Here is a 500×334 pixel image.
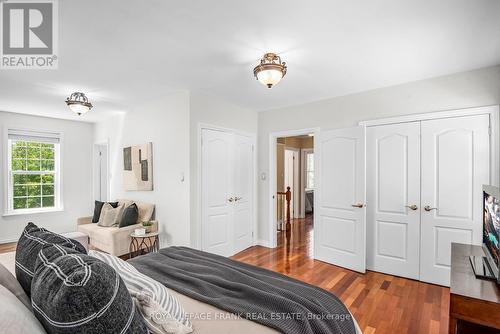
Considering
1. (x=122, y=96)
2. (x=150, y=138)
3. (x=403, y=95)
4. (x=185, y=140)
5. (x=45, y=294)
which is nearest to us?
(x=45, y=294)

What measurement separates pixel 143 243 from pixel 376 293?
10.8 ft

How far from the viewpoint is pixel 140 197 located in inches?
168

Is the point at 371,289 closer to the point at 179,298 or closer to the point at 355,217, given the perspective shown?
the point at 355,217

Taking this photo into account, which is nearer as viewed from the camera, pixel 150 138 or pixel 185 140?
pixel 185 140

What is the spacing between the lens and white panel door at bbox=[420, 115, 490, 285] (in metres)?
2.76

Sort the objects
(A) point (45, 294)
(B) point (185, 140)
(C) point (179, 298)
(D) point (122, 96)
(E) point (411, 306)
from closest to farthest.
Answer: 1. (A) point (45, 294)
2. (C) point (179, 298)
3. (E) point (411, 306)
4. (B) point (185, 140)
5. (D) point (122, 96)

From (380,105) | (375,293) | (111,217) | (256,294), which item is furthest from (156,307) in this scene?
(111,217)

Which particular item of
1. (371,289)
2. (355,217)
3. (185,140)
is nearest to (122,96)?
(185,140)

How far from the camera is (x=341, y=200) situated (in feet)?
11.7

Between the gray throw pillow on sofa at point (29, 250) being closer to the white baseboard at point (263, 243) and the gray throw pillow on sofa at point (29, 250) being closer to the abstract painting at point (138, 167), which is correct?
the abstract painting at point (138, 167)

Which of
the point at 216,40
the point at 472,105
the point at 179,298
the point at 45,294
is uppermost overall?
the point at 216,40

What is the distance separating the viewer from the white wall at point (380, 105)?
2783 millimetres

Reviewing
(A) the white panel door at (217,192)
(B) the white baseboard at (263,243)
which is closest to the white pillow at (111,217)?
(A) the white panel door at (217,192)

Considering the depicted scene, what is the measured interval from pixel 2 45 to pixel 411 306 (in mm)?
4674
